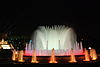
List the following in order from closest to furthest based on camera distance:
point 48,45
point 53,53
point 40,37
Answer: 1. point 53,53
2. point 48,45
3. point 40,37

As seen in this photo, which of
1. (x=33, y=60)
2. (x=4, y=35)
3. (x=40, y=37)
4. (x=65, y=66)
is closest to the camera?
(x=65, y=66)

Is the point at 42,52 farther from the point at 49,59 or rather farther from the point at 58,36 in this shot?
the point at 58,36

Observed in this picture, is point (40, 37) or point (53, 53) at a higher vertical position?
point (40, 37)

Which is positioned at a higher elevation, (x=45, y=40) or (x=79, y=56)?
(x=45, y=40)

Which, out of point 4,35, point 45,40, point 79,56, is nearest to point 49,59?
point 79,56

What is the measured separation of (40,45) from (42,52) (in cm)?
364

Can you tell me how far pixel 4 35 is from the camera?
134ft

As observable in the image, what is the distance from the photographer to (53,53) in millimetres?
16375

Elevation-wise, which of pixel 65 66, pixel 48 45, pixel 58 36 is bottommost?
pixel 65 66

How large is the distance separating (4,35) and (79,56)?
100ft

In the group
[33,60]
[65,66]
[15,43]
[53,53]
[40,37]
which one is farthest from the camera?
[15,43]

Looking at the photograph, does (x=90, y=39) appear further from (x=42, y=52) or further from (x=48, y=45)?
(x=42, y=52)

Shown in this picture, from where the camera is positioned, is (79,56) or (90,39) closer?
(79,56)

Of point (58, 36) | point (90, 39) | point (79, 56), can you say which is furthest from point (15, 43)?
point (79, 56)
